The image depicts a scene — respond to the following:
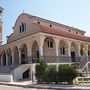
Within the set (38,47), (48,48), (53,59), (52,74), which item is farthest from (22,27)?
(52,74)

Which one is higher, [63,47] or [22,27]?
[22,27]

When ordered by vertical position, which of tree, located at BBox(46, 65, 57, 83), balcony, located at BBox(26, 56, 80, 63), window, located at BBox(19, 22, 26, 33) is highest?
window, located at BBox(19, 22, 26, 33)

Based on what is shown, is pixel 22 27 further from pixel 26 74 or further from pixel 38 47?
pixel 26 74

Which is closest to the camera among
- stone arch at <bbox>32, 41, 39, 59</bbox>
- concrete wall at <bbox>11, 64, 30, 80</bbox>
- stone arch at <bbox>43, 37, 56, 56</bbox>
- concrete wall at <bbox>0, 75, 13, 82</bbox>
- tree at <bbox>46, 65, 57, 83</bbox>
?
tree at <bbox>46, 65, 57, 83</bbox>

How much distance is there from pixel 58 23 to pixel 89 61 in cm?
1063

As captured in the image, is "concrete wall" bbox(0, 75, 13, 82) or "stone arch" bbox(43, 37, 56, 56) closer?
"concrete wall" bbox(0, 75, 13, 82)

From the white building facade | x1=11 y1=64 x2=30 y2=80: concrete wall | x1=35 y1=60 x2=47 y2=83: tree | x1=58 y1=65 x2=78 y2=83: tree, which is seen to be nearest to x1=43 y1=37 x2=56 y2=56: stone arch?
the white building facade

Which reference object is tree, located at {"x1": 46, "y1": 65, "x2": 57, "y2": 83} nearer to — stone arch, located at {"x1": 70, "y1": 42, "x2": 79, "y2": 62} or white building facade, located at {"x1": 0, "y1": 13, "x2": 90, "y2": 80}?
white building facade, located at {"x1": 0, "y1": 13, "x2": 90, "y2": 80}

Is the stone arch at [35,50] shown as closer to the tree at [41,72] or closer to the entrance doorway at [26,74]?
the entrance doorway at [26,74]

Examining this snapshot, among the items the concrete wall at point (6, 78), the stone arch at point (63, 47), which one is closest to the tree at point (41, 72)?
the concrete wall at point (6, 78)

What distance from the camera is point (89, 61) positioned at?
30391mm

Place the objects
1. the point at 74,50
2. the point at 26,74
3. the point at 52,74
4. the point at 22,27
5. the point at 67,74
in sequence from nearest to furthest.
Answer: the point at 67,74 → the point at 52,74 → the point at 26,74 → the point at 22,27 → the point at 74,50

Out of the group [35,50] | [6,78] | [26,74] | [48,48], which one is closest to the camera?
[6,78]

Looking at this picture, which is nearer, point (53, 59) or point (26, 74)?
point (53, 59)
